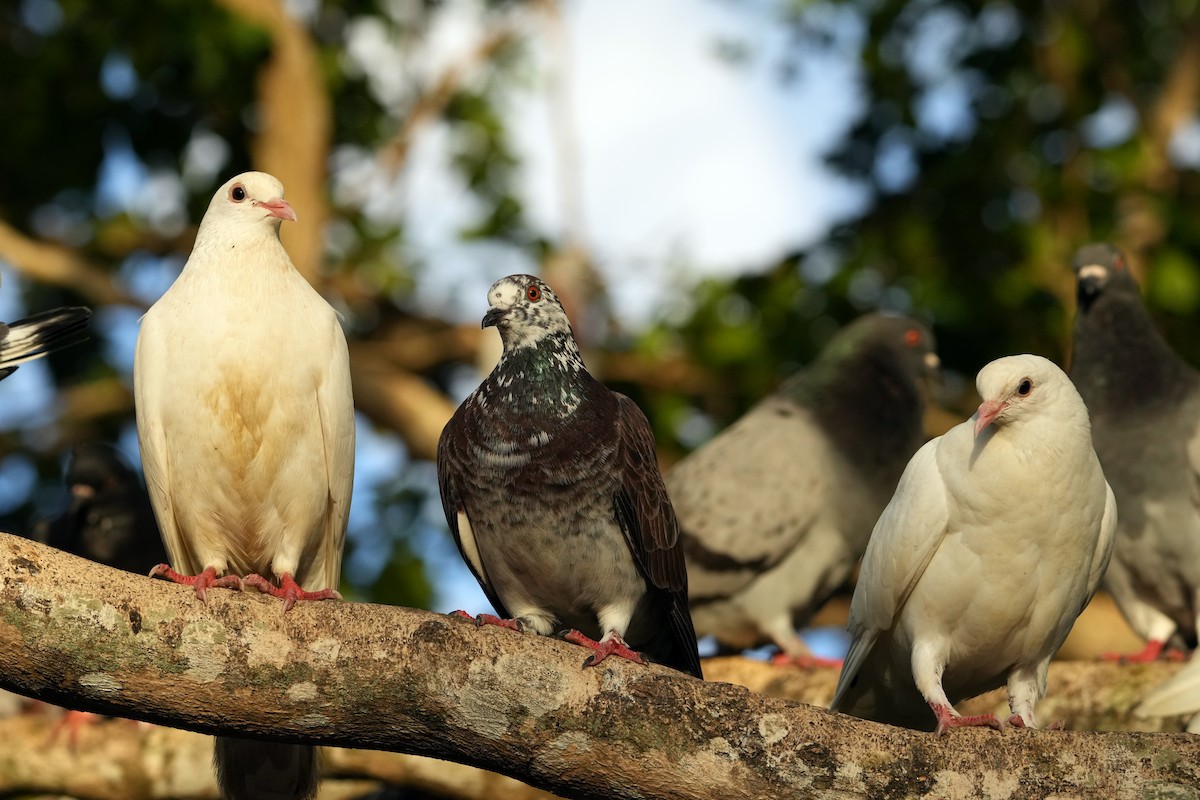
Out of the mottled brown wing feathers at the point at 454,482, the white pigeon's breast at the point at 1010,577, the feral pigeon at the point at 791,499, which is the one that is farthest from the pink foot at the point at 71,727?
the white pigeon's breast at the point at 1010,577

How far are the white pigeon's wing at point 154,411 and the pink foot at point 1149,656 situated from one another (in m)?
4.92

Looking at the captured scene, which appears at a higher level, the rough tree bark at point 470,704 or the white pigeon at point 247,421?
the white pigeon at point 247,421

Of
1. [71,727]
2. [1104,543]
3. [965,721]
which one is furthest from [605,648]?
[71,727]

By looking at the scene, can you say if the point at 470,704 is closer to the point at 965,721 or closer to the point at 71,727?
the point at 965,721

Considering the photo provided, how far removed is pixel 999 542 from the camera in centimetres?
570

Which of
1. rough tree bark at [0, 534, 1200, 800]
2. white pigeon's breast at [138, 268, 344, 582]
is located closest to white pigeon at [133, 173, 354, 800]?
white pigeon's breast at [138, 268, 344, 582]

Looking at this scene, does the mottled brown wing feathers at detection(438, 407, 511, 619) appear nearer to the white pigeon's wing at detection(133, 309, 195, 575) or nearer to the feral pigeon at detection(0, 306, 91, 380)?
the white pigeon's wing at detection(133, 309, 195, 575)

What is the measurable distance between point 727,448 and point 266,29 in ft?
16.5

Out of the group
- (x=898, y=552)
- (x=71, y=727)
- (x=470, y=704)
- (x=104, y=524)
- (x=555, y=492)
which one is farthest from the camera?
(x=104, y=524)

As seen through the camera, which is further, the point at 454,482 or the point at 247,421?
the point at 454,482

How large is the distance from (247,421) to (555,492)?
1.26m

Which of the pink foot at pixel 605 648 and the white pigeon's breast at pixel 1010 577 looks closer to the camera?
the pink foot at pixel 605 648

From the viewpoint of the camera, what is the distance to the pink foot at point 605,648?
5.14 m

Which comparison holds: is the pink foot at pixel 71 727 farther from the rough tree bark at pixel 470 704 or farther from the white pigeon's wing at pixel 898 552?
the white pigeon's wing at pixel 898 552
